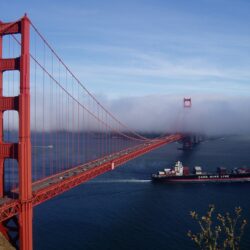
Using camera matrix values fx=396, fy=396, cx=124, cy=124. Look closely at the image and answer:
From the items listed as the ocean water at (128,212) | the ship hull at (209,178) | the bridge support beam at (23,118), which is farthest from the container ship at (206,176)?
the bridge support beam at (23,118)

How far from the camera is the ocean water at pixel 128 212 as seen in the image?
1623cm

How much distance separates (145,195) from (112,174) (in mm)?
6963

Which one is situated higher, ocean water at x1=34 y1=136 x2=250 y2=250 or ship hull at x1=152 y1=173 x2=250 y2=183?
ship hull at x1=152 y1=173 x2=250 y2=183

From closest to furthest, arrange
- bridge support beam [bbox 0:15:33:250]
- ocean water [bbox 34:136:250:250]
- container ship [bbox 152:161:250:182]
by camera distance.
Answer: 1. bridge support beam [bbox 0:15:33:250]
2. ocean water [bbox 34:136:250:250]
3. container ship [bbox 152:161:250:182]

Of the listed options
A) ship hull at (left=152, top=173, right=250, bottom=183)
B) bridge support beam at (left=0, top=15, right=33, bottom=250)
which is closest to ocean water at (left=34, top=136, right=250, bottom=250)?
ship hull at (left=152, top=173, right=250, bottom=183)

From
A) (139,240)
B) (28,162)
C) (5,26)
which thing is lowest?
(139,240)

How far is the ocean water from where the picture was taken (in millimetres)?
16234

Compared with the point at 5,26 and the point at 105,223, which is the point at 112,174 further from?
the point at 5,26

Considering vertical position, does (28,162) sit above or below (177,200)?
above

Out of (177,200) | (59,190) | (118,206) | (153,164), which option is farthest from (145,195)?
(153,164)

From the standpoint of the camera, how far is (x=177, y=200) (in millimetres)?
A: 24844

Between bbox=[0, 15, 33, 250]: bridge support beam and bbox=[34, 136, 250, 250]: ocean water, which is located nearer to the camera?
bbox=[0, 15, 33, 250]: bridge support beam

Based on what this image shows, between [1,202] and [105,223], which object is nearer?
[1,202]

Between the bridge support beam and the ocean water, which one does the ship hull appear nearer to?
the ocean water
